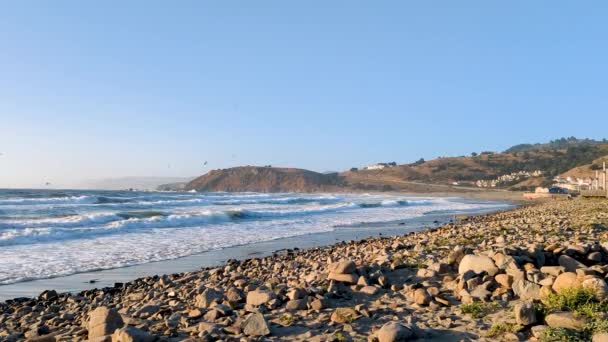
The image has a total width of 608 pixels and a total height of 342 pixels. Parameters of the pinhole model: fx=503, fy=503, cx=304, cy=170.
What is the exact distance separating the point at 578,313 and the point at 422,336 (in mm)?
1387

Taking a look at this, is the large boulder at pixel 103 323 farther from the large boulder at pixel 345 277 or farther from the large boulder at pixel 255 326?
the large boulder at pixel 345 277

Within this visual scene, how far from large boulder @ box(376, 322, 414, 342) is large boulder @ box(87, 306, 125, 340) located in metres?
2.66

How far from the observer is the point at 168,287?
28.8 feet

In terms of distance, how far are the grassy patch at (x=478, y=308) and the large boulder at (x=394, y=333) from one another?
962 millimetres

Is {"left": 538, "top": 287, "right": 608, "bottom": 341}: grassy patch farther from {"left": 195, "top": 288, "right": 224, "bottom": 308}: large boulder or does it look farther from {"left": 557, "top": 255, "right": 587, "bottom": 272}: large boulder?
{"left": 195, "top": 288, "right": 224, "bottom": 308}: large boulder

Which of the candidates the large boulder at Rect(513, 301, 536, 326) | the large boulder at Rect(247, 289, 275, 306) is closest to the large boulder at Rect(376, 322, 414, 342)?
the large boulder at Rect(513, 301, 536, 326)

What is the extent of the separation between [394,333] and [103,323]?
9.55ft

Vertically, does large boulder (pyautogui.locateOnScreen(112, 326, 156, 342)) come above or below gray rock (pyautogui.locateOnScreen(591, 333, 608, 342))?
below

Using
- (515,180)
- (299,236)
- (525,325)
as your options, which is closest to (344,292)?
(525,325)

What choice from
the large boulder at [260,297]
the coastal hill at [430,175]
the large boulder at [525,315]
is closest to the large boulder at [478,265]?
the large boulder at [525,315]

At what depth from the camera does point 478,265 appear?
6.16 m

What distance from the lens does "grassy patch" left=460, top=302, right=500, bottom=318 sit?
196 inches

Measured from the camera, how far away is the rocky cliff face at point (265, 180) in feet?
425

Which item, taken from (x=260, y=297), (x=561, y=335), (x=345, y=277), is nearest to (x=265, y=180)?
(x=345, y=277)
